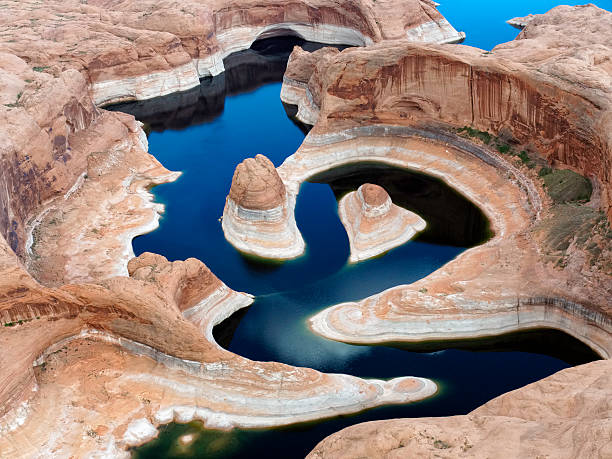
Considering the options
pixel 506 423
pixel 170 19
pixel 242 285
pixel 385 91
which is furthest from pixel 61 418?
pixel 170 19

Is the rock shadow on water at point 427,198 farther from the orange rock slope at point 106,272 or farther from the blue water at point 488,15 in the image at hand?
the blue water at point 488,15

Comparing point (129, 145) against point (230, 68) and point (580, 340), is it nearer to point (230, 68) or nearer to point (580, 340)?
point (230, 68)

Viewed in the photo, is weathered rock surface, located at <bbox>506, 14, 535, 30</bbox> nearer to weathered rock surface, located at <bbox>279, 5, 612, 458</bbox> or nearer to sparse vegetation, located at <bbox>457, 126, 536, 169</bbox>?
weathered rock surface, located at <bbox>279, 5, 612, 458</bbox>

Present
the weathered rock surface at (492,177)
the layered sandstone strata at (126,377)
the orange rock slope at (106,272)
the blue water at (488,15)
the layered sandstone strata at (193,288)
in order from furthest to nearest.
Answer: the blue water at (488,15) → the layered sandstone strata at (193,288) → the orange rock slope at (106,272) → the layered sandstone strata at (126,377) → the weathered rock surface at (492,177)

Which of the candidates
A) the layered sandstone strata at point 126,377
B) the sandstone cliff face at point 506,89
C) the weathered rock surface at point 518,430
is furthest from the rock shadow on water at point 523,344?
the weathered rock surface at point 518,430

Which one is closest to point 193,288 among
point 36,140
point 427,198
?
point 36,140

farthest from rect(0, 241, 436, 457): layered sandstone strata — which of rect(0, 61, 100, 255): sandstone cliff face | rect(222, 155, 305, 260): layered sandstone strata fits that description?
rect(222, 155, 305, 260): layered sandstone strata
